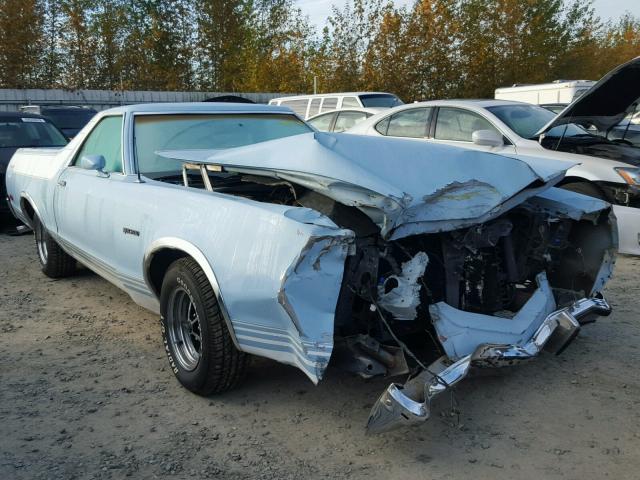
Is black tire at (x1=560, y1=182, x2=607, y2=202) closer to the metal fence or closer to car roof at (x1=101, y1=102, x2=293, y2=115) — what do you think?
car roof at (x1=101, y1=102, x2=293, y2=115)

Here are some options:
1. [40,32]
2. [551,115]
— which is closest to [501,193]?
[551,115]

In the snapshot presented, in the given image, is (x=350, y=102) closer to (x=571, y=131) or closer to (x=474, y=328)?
(x=571, y=131)

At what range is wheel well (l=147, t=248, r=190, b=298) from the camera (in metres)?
3.50

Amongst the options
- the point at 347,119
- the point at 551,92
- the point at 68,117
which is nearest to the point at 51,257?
the point at 347,119

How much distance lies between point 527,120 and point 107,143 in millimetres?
4988

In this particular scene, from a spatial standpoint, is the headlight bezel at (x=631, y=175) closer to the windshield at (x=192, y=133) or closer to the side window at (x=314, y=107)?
the windshield at (x=192, y=133)

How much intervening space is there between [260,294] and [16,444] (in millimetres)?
1462

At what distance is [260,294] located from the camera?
8.91 ft

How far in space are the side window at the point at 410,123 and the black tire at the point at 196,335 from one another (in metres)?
5.25

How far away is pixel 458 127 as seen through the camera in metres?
7.55

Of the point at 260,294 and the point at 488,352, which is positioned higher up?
the point at 260,294

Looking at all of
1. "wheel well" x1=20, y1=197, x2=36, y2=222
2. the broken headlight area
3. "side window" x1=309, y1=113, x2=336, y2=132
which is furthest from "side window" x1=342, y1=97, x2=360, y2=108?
the broken headlight area

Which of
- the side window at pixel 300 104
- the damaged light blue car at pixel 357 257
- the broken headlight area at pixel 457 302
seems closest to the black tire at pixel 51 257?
the damaged light blue car at pixel 357 257

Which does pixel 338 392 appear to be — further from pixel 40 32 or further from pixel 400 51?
pixel 40 32
